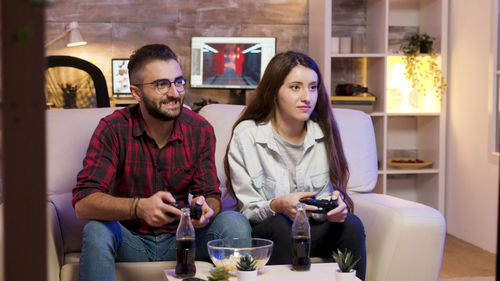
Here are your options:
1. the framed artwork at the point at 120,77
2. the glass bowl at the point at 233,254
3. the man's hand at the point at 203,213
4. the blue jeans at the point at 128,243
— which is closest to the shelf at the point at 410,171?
the framed artwork at the point at 120,77

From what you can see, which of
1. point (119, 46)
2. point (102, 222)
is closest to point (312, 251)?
point (102, 222)

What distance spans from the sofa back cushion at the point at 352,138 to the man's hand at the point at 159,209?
0.68 m

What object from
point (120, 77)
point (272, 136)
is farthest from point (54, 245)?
point (120, 77)

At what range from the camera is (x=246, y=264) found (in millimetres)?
1750

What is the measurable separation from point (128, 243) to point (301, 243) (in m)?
0.60

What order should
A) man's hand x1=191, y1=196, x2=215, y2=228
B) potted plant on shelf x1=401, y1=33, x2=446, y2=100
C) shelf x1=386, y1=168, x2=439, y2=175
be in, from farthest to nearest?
shelf x1=386, y1=168, x2=439, y2=175 → potted plant on shelf x1=401, y1=33, x2=446, y2=100 → man's hand x1=191, y1=196, x2=215, y2=228

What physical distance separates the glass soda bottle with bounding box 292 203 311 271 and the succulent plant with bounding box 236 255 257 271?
6.9 inches

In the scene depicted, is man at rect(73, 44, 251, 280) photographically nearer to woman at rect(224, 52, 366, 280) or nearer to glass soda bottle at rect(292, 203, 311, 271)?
woman at rect(224, 52, 366, 280)

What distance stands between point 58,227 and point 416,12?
143 inches

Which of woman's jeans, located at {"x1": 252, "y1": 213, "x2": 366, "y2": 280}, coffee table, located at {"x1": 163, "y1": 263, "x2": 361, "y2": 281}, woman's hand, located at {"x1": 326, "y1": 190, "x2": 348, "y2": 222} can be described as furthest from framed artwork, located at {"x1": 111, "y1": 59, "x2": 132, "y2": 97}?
coffee table, located at {"x1": 163, "y1": 263, "x2": 361, "y2": 281}

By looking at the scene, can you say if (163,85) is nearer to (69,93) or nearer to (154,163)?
(154,163)

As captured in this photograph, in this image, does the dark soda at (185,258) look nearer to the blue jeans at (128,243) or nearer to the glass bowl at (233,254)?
the glass bowl at (233,254)

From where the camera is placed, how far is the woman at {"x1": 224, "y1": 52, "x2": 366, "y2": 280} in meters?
2.39

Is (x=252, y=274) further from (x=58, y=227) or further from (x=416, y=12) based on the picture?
(x=416, y=12)
